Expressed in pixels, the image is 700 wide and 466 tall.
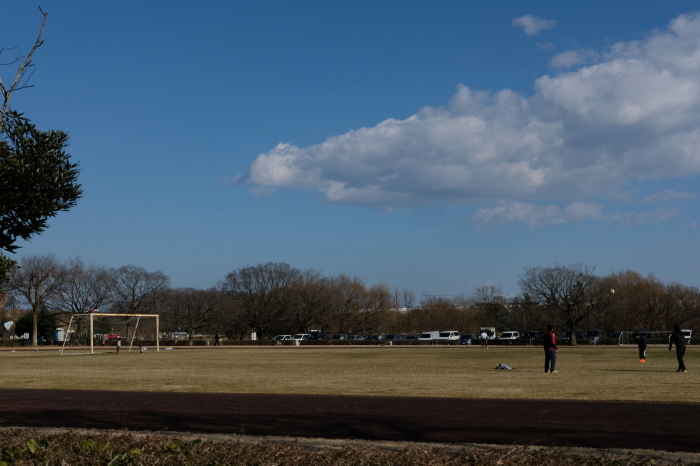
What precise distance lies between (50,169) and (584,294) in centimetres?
8037

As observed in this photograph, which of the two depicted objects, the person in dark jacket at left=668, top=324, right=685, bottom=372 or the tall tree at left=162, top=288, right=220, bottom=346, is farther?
the tall tree at left=162, top=288, right=220, bottom=346

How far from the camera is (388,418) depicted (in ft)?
44.9

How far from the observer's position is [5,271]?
1500 cm

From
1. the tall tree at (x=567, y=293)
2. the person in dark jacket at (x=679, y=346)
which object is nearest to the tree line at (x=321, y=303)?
the tall tree at (x=567, y=293)

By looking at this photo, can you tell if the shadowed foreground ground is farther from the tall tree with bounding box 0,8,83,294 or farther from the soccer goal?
the soccer goal

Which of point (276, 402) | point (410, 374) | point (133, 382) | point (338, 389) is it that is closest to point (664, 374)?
point (410, 374)

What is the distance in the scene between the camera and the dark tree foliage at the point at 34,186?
1752 cm

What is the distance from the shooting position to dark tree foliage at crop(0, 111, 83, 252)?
57.5 feet

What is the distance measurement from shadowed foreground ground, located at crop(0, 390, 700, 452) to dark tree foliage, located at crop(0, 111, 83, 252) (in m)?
4.61

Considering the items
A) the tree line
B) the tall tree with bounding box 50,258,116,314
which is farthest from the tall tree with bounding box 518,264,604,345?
the tall tree with bounding box 50,258,116,314

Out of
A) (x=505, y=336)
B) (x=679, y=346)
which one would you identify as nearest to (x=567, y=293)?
(x=505, y=336)

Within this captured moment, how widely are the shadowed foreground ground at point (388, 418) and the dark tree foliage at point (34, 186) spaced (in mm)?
4610

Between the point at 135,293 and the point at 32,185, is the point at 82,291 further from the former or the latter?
the point at 32,185

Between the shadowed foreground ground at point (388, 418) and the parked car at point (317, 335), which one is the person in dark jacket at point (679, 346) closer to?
the shadowed foreground ground at point (388, 418)
